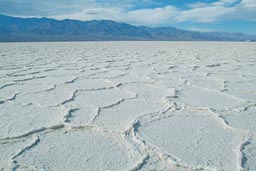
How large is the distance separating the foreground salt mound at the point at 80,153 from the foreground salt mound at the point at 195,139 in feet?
0.49

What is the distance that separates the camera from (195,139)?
4.13 ft

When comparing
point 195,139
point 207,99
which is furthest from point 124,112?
point 207,99

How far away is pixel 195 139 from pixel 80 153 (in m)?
0.50

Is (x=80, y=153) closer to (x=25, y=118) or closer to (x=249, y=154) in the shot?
(x=25, y=118)

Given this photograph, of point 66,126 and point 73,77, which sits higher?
point 66,126

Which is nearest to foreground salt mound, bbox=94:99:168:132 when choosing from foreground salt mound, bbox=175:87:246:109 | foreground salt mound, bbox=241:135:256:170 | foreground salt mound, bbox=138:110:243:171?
foreground salt mound, bbox=138:110:243:171

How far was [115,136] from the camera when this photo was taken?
1273mm

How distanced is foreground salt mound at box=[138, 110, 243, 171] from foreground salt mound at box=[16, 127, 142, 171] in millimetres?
149

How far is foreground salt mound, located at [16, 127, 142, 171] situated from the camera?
1.02 m

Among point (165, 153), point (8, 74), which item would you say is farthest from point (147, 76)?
point (165, 153)

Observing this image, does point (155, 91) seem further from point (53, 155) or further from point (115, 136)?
point (53, 155)

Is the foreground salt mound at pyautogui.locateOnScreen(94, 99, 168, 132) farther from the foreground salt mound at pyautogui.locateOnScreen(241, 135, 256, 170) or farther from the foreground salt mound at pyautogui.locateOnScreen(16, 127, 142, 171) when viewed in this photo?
the foreground salt mound at pyautogui.locateOnScreen(241, 135, 256, 170)

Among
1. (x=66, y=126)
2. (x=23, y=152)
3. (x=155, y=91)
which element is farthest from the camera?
(x=155, y=91)

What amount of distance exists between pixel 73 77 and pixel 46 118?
1.35m
